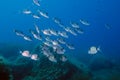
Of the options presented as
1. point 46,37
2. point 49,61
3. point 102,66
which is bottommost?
point 49,61

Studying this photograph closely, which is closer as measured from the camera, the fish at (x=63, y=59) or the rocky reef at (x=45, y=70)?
the fish at (x=63, y=59)

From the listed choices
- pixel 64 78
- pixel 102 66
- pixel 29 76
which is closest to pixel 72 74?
pixel 64 78

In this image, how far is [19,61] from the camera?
15.7 metres

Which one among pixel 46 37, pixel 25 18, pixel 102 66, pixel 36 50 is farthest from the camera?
pixel 25 18

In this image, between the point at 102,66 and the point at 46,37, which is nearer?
the point at 46,37

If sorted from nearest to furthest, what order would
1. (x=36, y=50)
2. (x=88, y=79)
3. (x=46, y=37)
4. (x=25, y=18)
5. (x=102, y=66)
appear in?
(x=88, y=79) → (x=46, y=37) → (x=36, y=50) → (x=102, y=66) → (x=25, y=18)

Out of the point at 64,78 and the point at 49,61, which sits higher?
the point at 49,61

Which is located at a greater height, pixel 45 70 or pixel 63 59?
pixel 63 59

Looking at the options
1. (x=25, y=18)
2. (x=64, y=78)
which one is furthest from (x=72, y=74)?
(x=25, y=18)

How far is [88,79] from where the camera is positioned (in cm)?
1420

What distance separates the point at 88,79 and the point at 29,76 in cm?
303

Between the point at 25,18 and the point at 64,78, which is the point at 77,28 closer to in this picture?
the point at 64,78

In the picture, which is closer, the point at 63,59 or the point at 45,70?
the point at 63,59

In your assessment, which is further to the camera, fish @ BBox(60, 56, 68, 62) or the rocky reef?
the rocky reef
